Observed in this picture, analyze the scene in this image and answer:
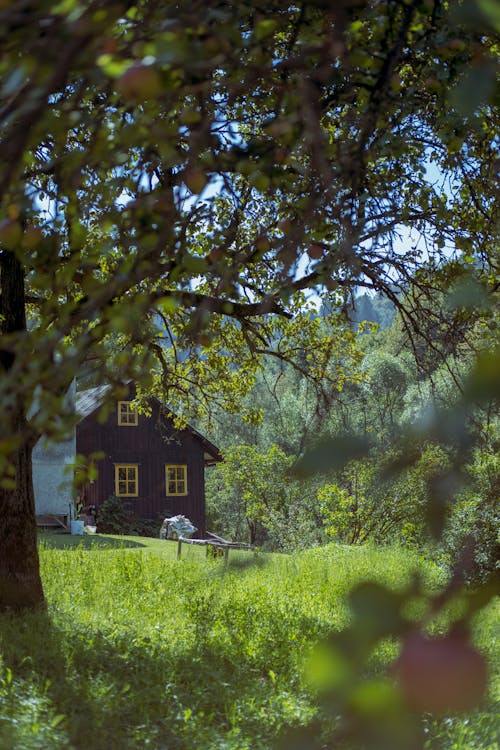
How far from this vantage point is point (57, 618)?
24.1ft

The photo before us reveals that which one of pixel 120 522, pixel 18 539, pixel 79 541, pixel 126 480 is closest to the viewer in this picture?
pixel 18 539

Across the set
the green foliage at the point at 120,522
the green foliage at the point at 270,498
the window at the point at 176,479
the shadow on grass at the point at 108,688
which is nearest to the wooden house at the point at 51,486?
the green foliage at the point at 120,522

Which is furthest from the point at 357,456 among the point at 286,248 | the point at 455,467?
the point at 286,248

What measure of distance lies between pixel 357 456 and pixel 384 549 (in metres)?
13.6

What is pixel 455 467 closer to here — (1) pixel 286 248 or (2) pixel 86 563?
(1) pixel 286 248

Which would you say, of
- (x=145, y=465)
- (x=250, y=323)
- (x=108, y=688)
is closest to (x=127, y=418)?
(x=145, y=465)

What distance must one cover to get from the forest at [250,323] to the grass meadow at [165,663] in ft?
0.11

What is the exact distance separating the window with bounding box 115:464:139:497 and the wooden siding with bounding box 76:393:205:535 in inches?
4.7

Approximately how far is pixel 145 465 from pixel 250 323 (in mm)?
17776

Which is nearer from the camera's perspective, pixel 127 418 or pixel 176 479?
pixel 127 418

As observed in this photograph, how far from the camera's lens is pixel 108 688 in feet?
17.4

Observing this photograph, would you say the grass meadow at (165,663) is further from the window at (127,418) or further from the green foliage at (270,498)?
the window at (127,418)

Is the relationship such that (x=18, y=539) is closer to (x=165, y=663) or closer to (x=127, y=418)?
(x=165, y=663)

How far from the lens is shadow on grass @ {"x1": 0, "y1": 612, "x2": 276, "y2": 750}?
458 centimetres
